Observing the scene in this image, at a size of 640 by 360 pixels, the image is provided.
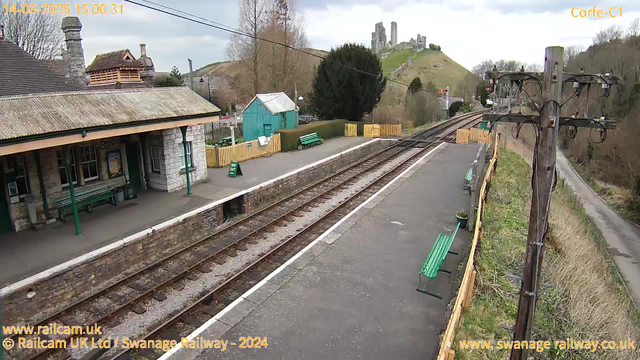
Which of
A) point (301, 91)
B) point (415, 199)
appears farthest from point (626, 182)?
point (301, 91)

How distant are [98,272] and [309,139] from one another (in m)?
16.8

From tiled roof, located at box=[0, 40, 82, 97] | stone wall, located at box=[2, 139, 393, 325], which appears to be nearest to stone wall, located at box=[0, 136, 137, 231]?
tiled roof, located at box=[0, 40, 82, 97]

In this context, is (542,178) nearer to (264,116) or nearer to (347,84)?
(264,116)

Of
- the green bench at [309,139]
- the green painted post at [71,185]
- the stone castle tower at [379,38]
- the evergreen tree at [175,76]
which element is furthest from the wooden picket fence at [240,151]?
the stone castle tower at [379,38]

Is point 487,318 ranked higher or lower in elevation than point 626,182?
higher

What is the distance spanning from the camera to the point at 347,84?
3114 centimetres

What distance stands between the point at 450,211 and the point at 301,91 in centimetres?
3162

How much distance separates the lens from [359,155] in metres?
25.1

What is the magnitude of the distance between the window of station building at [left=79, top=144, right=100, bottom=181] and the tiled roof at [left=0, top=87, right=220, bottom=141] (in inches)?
63.0

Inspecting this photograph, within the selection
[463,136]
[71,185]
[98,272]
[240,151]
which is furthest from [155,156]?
[463,136]

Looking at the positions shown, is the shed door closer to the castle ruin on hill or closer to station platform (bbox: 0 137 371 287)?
station platform (bbox: 0 137 371 287)

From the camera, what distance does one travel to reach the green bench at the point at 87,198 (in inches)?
451

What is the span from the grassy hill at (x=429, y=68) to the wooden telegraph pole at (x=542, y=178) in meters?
93.2

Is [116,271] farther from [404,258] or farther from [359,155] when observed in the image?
[359,155]
